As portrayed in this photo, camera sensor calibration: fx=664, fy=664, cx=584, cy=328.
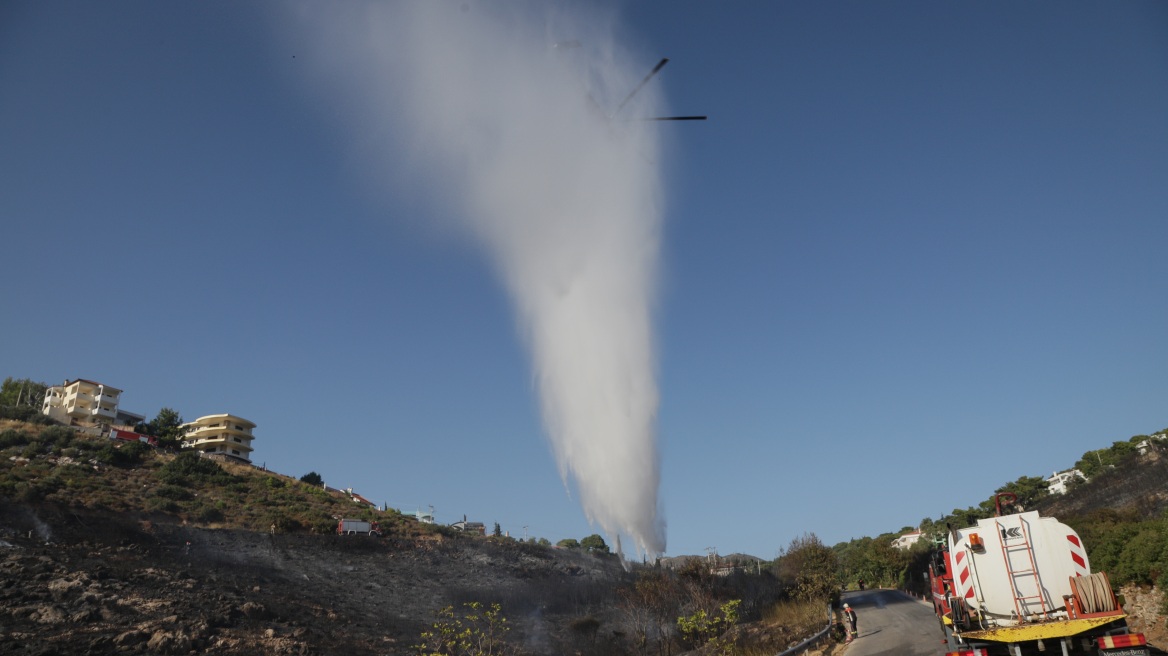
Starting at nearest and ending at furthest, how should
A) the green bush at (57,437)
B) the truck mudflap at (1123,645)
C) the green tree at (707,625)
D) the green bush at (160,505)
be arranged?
the truck mudflap at (1123,645) → the green tree at (707,625) → the green bush at (160,505) → the green bush at (57,437)

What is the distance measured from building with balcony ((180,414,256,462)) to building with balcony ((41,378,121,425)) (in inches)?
511

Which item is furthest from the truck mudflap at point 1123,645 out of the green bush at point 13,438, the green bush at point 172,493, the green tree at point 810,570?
the green bush at point 13,438

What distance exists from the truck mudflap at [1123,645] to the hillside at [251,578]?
11.9 metres

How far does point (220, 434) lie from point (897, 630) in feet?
386

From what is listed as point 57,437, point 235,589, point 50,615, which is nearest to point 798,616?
point 235,589

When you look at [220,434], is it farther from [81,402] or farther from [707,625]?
[707,625]

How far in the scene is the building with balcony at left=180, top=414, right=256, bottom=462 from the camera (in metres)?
113

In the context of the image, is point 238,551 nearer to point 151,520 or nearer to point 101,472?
point 151,520

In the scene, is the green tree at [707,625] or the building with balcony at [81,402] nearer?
the green tree at [707,625]

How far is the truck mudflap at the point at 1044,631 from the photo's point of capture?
10.6m

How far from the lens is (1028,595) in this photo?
1205 cm

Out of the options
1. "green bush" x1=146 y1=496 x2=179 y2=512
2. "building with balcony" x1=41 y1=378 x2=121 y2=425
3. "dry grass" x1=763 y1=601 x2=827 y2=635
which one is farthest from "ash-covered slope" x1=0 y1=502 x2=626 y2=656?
"building with balcony" x1=41 y1=378 x2=121 y2=425

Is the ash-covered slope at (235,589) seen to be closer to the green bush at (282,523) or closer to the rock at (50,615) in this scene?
the rock at (50,615)

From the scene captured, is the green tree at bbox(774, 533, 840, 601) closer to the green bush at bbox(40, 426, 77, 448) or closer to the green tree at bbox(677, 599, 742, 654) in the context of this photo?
the green tree at bbox(677, 599, 742, 654)
